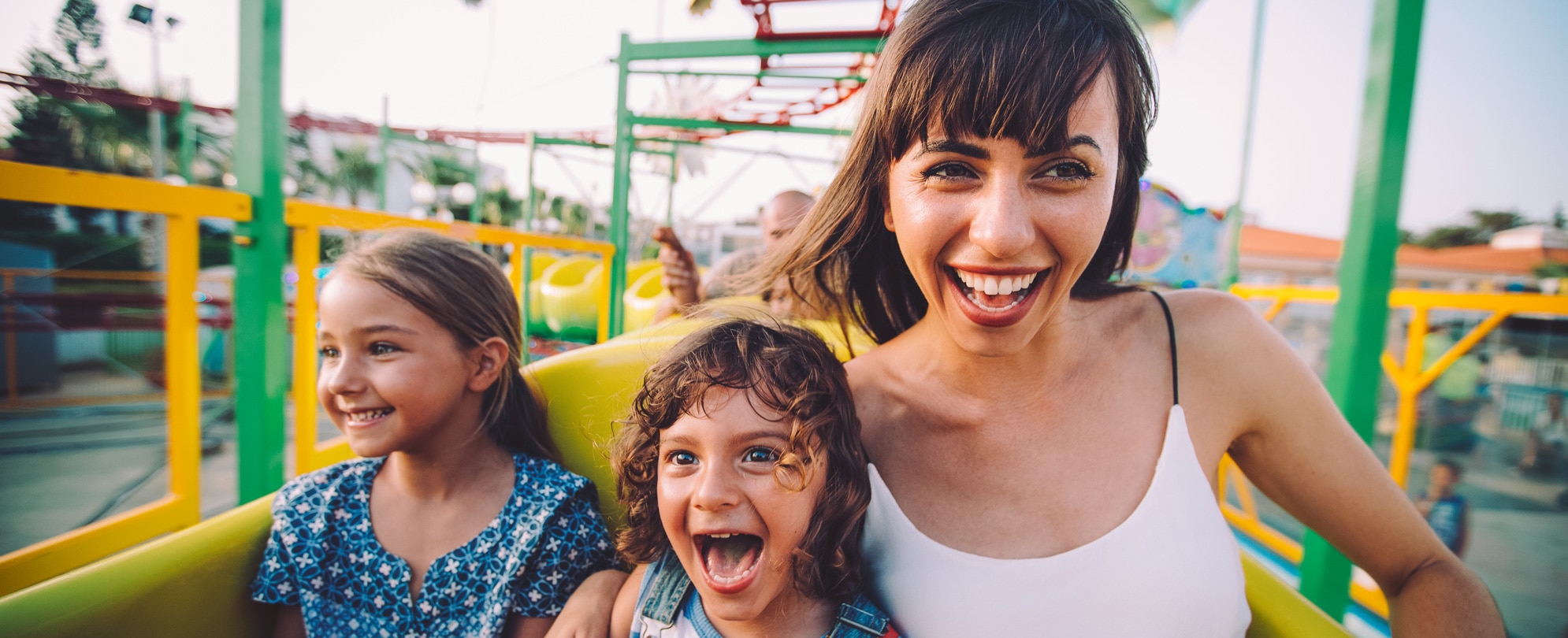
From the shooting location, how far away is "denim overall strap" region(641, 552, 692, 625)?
39.8 inches

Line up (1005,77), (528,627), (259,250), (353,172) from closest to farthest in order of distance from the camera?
(1005,77) → (528,627) → (259,250) → (353,172)

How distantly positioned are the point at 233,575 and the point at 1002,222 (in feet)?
4.33

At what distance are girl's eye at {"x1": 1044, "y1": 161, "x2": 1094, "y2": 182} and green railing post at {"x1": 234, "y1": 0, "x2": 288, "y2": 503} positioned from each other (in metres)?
1.62

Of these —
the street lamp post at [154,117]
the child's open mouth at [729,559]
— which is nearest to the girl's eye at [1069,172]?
the child's open mouth at [729,559]

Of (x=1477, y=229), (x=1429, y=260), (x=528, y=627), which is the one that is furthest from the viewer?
(x=1429, y=260)

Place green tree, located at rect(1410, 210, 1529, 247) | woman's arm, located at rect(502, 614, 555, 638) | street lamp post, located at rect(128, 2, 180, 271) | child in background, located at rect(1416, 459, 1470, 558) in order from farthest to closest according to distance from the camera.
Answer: green tree, located at rect(1410, 210, 1529, 247)
child in background, located at rect(1416, 459, 1470, 558)
street lamp post, located at rect(128, 2, 180, 271)
woman's arm, located at rect(502, 614, 555, 638)

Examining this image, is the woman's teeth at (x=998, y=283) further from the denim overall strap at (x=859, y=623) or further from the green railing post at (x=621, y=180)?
the green railing post at (x=621, y=180)

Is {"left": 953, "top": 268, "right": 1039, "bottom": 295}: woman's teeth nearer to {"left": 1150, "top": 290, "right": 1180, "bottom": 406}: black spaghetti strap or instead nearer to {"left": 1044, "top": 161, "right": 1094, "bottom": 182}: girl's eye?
{"left": 1044, "top": 161, "right": 1094, "bottom": 182}: girl's eye

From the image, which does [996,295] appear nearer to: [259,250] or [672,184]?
[259,250]

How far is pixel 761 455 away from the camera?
935 mm

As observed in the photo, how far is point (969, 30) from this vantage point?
2.79 ft

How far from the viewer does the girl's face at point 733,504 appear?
887 mm

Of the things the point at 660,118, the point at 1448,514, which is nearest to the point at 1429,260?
the point at 1448,514

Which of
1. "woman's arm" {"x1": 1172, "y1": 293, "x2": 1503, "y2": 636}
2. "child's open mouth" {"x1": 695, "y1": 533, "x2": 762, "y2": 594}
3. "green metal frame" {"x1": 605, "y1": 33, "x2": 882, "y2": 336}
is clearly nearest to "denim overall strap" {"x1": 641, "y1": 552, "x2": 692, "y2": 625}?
"child's open mouth" {"x1": 695, "y1": 533, "x2": 762, "y2": 594}
